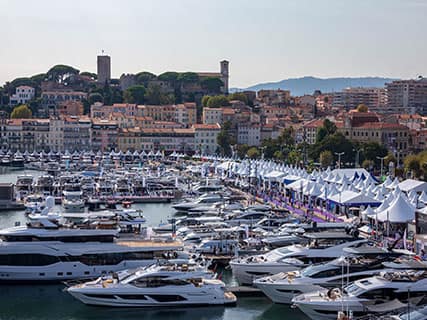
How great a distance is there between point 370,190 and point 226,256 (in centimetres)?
994

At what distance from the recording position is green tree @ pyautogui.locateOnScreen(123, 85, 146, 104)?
279 ft

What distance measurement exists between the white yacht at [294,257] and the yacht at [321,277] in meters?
A: 1.07

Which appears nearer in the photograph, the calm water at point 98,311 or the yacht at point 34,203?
the calm water at point 98,311

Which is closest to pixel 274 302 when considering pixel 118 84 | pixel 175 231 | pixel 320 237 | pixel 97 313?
pixel 320 237

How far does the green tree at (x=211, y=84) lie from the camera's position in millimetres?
94463

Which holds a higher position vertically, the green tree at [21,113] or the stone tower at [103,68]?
the stone tower at [103,68]

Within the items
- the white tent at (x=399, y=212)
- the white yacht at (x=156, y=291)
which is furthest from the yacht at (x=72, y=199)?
the white yacht at (x=156, y=291)

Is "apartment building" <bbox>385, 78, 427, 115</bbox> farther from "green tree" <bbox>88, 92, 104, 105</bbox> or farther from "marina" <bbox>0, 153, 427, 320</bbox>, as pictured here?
"marina" <bbox>0, 153, 427, 320</bbox>

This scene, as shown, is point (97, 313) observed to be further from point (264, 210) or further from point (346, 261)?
point (264, 210)

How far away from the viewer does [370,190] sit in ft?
97.9

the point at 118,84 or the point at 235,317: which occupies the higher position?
the point at 118,84

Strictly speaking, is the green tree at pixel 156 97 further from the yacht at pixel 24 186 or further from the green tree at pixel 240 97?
the yacht at pixel 24 186

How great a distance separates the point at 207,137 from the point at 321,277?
2010 inches

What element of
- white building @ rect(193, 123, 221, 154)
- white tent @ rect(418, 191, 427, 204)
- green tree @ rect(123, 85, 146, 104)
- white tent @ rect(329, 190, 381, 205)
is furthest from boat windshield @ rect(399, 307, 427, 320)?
green tree @ rect(123, 85, 146, 104)
